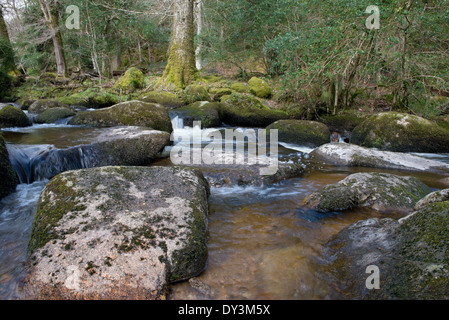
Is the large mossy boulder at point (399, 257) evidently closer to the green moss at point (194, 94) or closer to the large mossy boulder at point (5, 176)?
the large mossy boulder at point (5, 176)

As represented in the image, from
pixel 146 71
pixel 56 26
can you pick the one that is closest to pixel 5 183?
pixel 56 26

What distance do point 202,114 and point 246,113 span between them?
1724mm

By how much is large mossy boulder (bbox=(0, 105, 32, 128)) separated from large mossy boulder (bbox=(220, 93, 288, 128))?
6.64 m

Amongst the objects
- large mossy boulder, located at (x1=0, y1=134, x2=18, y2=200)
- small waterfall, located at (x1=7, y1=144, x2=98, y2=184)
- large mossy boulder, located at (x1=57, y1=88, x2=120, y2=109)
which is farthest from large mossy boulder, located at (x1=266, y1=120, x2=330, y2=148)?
large mossy boulder, located at (x1=57, y1=88, x2=120, y2=109)

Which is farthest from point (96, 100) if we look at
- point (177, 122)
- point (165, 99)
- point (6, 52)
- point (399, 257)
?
point (399, 257)

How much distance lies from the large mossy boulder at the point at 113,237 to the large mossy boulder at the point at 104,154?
6.80 feet

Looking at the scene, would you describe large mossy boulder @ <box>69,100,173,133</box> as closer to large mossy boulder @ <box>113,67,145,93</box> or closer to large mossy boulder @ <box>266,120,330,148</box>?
large mossy boulder @ <box>266,120,330,148</box>

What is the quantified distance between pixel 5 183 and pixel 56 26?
16723 millimetres

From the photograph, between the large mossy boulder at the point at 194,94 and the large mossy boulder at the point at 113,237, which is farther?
the large mossy boulder at the point at 194,94

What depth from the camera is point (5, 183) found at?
155 inches

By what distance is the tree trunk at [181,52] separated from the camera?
1270 centimetres

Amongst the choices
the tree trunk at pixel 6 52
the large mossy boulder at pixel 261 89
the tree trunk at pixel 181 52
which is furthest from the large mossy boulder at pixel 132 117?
the tree trunk at pixel 6 52

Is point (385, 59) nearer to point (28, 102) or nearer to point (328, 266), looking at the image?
point (328, 266)

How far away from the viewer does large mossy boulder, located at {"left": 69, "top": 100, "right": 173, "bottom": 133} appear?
714cm
